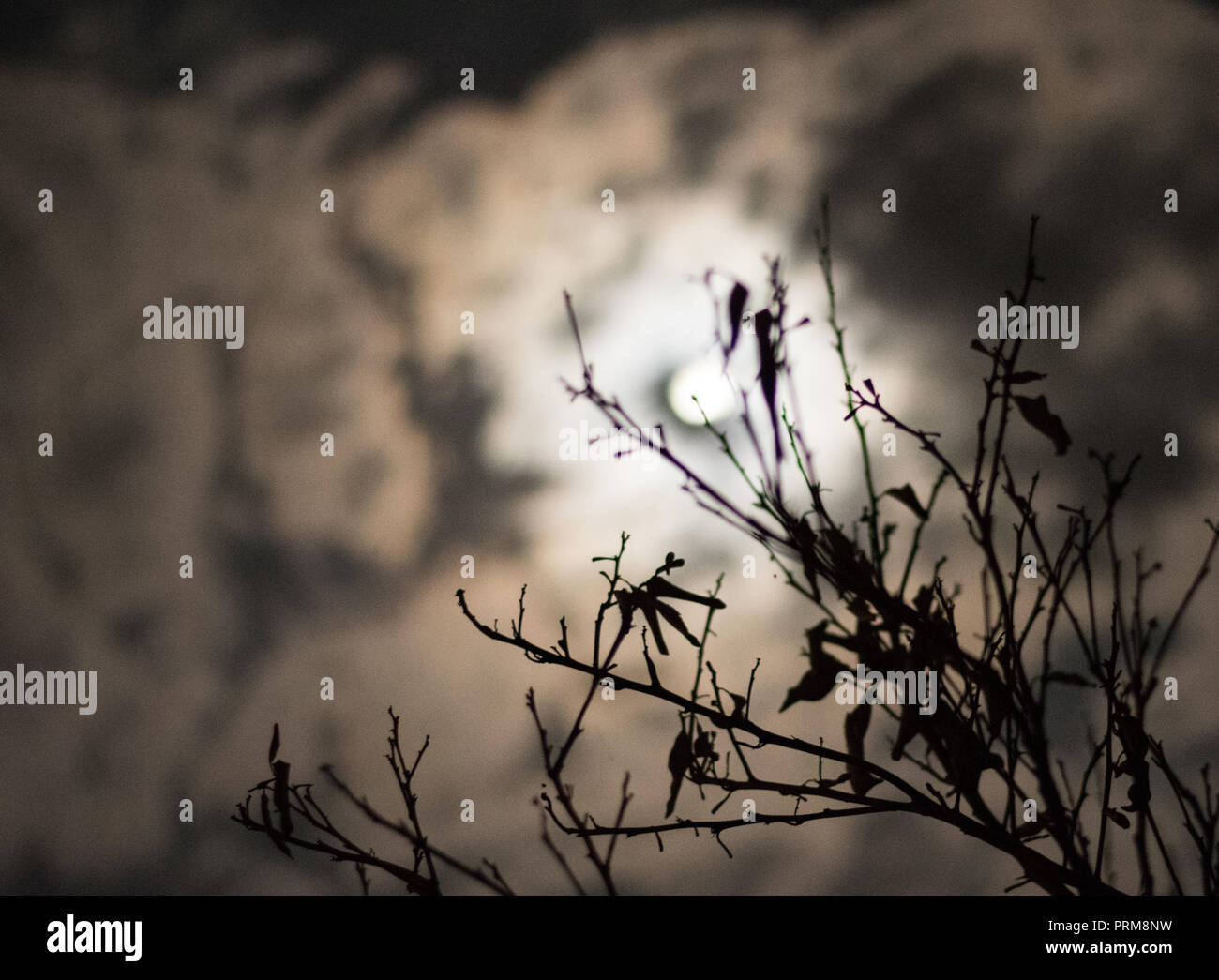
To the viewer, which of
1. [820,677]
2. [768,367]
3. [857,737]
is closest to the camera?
[768,367]

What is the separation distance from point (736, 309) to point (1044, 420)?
2.53 feet

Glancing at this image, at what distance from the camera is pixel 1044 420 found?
186cm

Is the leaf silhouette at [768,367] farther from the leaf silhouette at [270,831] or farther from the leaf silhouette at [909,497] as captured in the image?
the leaf silhouette at [270,831]

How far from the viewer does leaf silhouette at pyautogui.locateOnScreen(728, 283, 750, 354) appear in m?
1.93

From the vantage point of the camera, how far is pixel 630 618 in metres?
2.00

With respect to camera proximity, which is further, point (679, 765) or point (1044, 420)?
point (679, 765)

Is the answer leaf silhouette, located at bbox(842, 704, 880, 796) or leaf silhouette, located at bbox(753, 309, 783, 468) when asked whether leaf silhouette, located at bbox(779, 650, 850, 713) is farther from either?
leaf silhouette, located at bbox(753, 309, 783, 468)

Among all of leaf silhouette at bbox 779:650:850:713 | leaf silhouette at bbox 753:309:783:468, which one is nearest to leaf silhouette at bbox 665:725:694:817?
leaf silhouette at bbox 779:650:850:713

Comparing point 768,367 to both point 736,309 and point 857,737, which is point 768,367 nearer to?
point 736,309

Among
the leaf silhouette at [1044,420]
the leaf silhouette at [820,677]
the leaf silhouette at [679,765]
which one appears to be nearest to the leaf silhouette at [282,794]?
the leaf silhouette at [679,765]

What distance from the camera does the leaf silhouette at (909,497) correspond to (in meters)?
2.04

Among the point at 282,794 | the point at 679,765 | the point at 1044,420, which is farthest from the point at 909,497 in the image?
the point at 282,794
